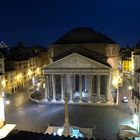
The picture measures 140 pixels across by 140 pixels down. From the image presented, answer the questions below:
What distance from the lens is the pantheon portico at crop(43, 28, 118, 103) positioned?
57.3 metres

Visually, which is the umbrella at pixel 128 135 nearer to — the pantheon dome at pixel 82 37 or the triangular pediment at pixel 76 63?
the triangular pediment at pixel 76 63

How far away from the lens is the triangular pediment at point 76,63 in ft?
188

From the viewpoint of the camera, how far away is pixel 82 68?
2271 inches

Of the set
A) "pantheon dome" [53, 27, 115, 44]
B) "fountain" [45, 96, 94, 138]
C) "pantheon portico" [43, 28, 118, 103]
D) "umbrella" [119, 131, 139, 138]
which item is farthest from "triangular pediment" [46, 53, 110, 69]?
"umbrella" [119, 131, 139, 138]

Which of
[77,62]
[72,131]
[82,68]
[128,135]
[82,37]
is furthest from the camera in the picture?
[82,37]

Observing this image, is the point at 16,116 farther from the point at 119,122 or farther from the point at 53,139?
the point at 53,139

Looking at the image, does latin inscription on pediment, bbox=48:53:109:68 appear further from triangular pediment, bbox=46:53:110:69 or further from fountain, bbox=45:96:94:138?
fountain, bbox=45:96:94:138

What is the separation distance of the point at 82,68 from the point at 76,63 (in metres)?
1.95

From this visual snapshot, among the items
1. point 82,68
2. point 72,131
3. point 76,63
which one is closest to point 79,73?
point 82,68

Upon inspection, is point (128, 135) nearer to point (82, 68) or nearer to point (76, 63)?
point (82, 68)

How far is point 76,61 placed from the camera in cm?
5806

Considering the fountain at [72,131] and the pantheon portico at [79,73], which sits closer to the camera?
the fountain at [72,131]

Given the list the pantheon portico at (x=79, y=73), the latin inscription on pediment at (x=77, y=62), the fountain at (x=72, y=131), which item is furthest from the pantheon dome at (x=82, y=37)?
the fountain at (x=72, y=131)

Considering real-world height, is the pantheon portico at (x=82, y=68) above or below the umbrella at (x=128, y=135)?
above
